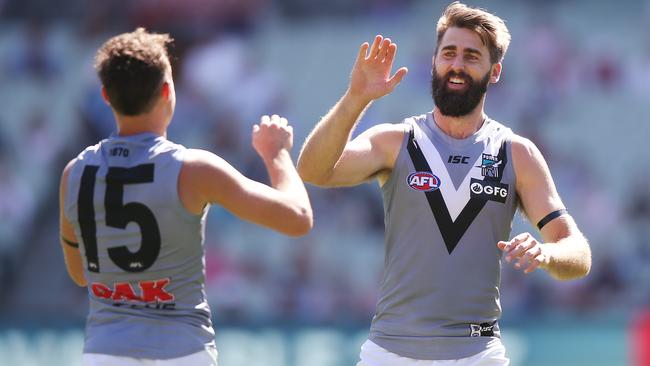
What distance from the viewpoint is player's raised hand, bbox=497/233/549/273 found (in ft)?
14.9

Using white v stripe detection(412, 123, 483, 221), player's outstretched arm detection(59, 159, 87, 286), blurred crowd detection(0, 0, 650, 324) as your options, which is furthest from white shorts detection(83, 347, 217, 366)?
blurred crowd detection(0, 0, 650, 324)

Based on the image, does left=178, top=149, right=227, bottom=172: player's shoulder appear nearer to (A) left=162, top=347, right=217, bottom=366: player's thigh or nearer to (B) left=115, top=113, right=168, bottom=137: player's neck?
(B) left=115, top=113, right=168, bottom=137: player's neck

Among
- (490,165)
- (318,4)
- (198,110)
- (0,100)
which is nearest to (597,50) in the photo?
(318,4)

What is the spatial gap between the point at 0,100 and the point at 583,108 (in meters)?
8.09

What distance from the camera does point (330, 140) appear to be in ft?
16.6

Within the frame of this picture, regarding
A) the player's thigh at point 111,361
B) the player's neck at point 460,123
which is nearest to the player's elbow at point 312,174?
the player's neck at point 460,123

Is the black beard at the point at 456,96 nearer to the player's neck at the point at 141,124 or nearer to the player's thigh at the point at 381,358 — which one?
the player's thigh at the point at 381,358

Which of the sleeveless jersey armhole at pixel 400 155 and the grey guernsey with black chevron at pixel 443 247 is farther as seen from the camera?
the sleeveless jersey armhole at pixel 400 155

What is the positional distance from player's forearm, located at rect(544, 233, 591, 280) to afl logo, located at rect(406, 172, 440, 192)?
1.98 feet

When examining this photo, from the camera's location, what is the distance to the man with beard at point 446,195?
16.6 feet

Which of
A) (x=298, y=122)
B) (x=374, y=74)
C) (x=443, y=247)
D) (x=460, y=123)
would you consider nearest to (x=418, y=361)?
(x=443, y=247)

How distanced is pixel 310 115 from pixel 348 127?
32.8 ft

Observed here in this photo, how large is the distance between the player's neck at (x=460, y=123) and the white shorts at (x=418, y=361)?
104cm

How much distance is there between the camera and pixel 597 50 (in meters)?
15.3
